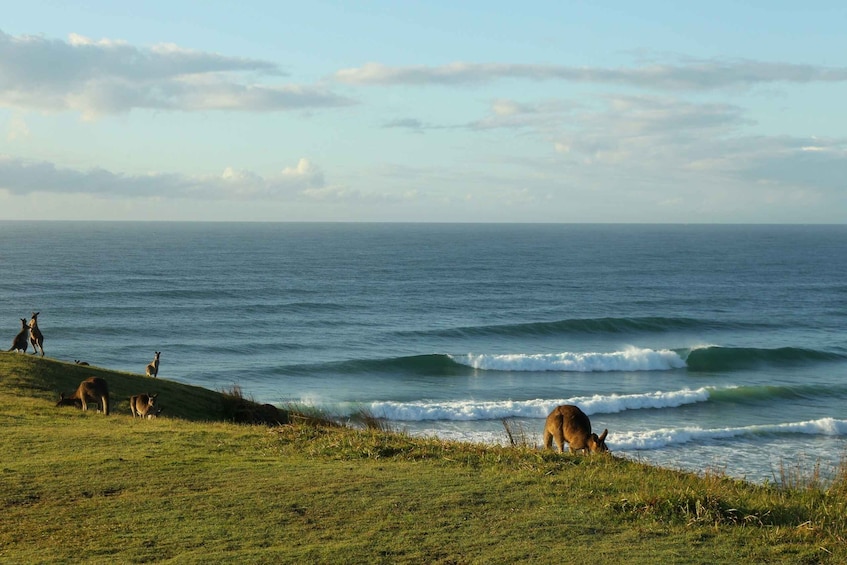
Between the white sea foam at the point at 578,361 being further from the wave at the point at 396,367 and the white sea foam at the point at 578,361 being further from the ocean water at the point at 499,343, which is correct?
the wave at the point at 396,367

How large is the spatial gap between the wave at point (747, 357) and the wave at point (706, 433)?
539 inches

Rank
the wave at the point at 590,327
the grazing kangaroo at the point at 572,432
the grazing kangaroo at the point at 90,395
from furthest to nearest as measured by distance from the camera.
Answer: the wave at the point at 590,327, the grazing kangaroo at the point at 90,395, the grazing kangaroo at the point at 572,432

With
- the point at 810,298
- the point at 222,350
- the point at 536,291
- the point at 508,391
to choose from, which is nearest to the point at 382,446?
the point at 508,391

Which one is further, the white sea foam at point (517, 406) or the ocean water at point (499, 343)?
the white sea foam at point (517, 406)

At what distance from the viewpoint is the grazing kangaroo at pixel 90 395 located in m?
15.2

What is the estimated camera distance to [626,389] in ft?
116

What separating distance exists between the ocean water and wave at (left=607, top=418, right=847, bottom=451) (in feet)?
0.29

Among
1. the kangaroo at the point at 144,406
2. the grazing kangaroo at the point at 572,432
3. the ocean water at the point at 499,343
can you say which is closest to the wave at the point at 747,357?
the ocean water at the point at 499,343

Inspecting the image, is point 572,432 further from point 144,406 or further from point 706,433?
point 706,433

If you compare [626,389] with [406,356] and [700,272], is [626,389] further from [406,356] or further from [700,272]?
[700,272]

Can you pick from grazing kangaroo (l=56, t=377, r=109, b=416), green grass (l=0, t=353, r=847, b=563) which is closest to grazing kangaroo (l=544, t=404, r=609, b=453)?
green grass (l=0, t=353, r=847, b=563)

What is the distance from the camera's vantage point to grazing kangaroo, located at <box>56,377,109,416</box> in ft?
49.9

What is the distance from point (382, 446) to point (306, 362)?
28.5 metres

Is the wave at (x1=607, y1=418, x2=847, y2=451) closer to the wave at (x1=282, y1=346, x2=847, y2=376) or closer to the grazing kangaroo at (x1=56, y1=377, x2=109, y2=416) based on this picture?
the wave at (x1=282, y1=346, x2=847, y2=376)
